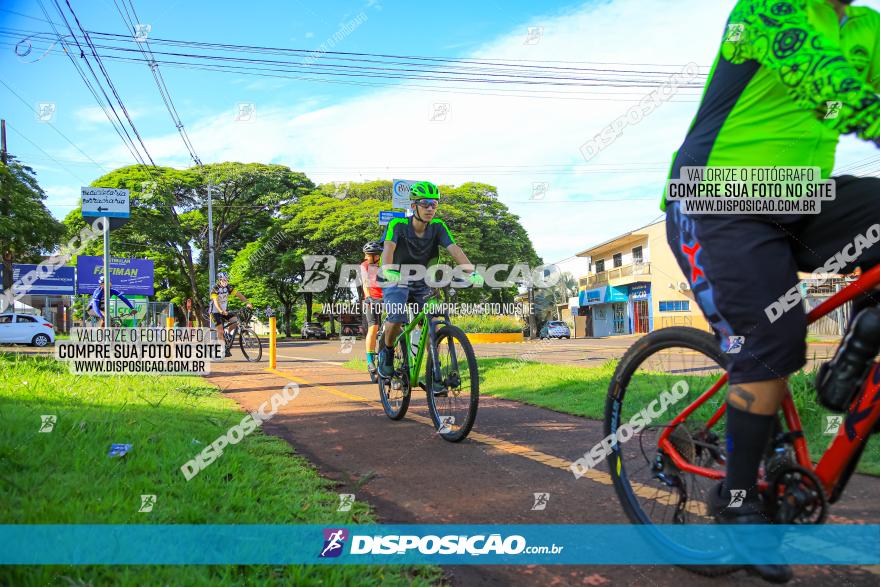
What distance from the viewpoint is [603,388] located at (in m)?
6.17

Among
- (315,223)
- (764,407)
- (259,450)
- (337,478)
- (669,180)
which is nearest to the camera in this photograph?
(764,407)

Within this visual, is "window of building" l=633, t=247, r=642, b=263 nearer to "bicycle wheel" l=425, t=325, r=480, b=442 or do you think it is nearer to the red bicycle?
"bicycle wheel" l=425, t=325, r=480, b=442

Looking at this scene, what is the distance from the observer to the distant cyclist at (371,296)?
6.69 m

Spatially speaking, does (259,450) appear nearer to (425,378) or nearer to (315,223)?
(425,378)

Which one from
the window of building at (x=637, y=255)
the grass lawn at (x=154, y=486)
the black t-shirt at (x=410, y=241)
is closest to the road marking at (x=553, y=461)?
the grass lawn at (x=154, y=486)

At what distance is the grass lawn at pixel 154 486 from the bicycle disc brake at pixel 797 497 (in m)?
1.12

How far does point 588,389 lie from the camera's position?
6246 mm

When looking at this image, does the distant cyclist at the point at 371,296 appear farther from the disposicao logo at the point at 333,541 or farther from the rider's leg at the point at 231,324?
the rider's leg at the point at 231,324

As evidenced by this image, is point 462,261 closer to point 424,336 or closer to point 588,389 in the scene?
point 424,336

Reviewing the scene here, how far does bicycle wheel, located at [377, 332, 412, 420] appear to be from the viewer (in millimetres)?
4879

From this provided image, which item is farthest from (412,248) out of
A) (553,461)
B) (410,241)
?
(553,461)

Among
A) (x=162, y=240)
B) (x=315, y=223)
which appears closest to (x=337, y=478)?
(x=315, y=223)

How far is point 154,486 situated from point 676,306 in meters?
41.8

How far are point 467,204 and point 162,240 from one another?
69.9ft
